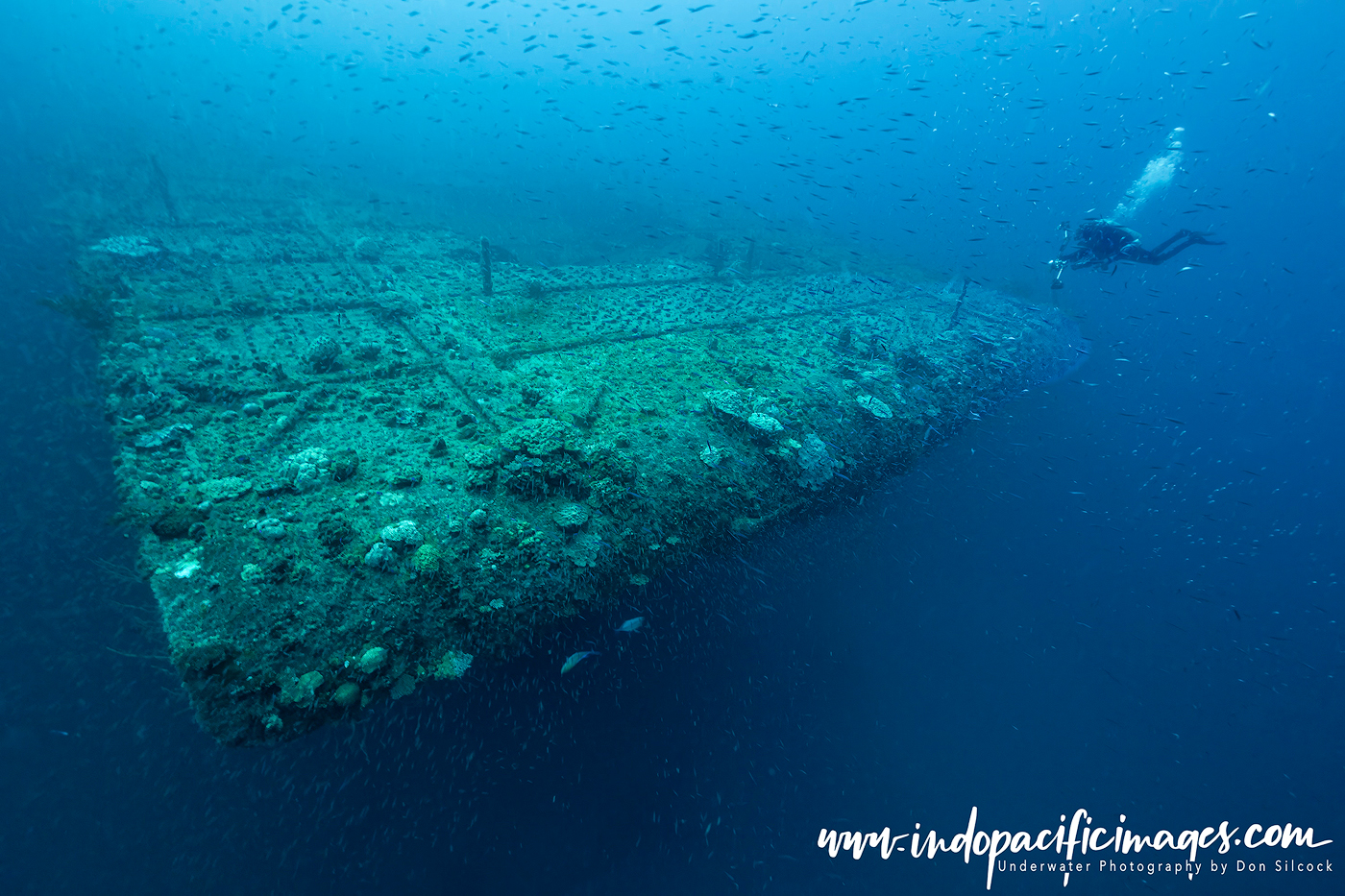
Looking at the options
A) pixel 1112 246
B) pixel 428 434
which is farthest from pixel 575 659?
pixel 1112 246

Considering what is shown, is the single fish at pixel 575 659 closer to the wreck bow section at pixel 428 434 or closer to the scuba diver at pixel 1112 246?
the wreck bow section at pixel 428 434

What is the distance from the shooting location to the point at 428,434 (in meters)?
7.23

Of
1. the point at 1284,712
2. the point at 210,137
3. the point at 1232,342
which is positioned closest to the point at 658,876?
the point at 1284,712

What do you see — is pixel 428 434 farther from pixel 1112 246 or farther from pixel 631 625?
pixel 1112 246

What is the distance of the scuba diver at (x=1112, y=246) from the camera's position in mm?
12906

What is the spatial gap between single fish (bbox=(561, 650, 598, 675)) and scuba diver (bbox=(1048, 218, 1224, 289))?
1635 centimetres

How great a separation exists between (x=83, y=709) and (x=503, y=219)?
19.6m

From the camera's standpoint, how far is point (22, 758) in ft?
12.6

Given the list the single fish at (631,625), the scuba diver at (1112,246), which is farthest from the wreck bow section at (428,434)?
the scuba diver at (1112,246)

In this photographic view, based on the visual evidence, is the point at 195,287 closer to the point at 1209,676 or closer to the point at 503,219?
the point at 503,219

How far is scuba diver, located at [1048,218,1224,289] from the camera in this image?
12.9 metres

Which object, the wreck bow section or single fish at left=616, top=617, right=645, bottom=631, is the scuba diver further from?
single fish at left=616, top=617, right=645, bottom=631

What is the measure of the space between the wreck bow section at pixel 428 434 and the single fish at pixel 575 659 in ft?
1.54

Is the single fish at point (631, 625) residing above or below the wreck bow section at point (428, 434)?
below
